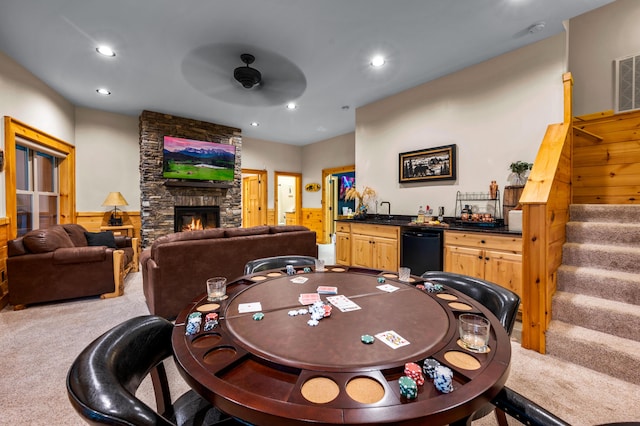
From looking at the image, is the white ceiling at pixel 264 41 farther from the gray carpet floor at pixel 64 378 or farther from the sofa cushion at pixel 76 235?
the gray carpet floor at pixel 64 378

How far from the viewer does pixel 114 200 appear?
5.03m

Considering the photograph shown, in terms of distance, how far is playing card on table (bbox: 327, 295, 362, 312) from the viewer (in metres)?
1.18

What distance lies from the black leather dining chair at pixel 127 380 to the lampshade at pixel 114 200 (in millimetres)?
5105

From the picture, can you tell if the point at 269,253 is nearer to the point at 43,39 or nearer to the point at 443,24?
the point at 443,24

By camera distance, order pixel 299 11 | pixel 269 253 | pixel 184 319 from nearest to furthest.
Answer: pixel 184 319 → pixel 299 11 → pixel 269 253

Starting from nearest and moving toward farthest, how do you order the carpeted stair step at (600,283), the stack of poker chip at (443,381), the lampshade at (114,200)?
the stack of poker chip at (443,381)
the carpeted stair step at (600,283)
the lampshade at (114,200)

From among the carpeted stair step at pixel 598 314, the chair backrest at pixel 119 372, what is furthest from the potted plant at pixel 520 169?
the chair backrest at pixel 119 372

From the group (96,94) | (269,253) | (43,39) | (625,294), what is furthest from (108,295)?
(625,294)

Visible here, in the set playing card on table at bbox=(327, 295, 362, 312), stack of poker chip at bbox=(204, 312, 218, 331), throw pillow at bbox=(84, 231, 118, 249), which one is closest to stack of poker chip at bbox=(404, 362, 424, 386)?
playing card on table at bbox=(327, 295, 362, 312)

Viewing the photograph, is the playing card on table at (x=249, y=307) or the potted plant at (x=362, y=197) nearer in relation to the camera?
the playing card on table at (x=249, y=307)

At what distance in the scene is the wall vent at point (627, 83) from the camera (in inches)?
113

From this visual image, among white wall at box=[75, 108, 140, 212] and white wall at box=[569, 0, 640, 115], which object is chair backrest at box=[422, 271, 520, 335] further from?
white wall at box=[75, 108, 140, 212]

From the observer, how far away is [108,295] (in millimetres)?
3393

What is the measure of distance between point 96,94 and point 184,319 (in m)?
5.27
